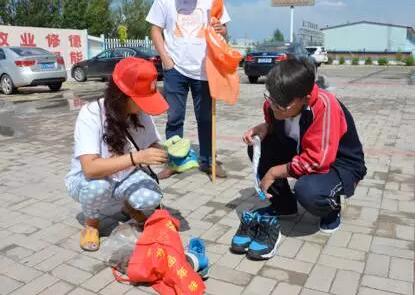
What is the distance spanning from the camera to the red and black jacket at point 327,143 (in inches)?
110

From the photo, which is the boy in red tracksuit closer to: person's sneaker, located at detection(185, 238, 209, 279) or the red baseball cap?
person's sneaker, located at detection(185, 238, 209, 279)

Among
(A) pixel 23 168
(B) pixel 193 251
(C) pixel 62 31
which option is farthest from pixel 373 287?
(C) pixel 62 31

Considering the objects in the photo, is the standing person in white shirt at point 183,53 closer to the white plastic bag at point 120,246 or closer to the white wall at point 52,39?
the white plastic bag at point 120,246

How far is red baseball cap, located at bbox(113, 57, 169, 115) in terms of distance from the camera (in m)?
2.60

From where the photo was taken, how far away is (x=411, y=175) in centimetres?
454

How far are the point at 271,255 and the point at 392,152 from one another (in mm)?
3115

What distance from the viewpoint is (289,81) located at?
2629 millimetres

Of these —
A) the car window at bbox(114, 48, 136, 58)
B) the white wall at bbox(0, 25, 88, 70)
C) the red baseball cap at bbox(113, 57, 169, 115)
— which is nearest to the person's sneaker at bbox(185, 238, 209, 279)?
the red baseball cap at bbox(113, 57, 169, 115)

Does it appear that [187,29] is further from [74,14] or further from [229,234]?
[74,14]

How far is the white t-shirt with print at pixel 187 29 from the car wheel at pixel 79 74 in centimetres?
1309

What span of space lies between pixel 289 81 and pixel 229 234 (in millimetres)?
1132

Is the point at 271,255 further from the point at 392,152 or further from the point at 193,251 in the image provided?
the point at 392,152

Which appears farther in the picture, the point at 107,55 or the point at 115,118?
the point at 107,55

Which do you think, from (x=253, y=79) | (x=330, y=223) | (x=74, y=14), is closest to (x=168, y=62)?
(x=330, y=223)
